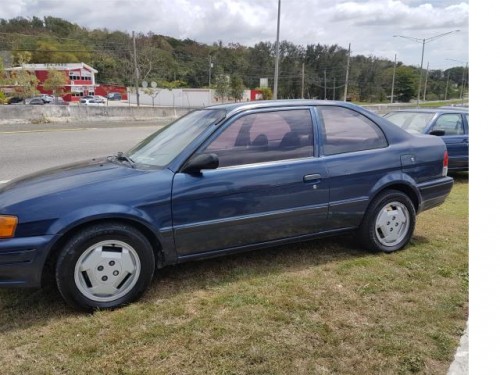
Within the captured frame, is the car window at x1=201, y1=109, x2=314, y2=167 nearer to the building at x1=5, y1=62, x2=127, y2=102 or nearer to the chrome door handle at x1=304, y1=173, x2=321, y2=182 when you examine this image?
the chrome door handle at x1=304, y1=173, x2=321, y2=182

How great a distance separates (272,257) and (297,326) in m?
1.31

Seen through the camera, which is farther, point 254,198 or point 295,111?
point 295,111

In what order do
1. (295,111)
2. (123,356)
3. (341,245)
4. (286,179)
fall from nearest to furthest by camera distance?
(123,356)
(286,179)
(295,111)
(341,245)

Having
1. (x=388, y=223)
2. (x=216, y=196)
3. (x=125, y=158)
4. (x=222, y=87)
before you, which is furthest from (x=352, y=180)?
(x=222, y=87)

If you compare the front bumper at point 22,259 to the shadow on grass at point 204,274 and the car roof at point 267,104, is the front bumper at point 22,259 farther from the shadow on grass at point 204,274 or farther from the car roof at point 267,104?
the car roof at point 267,104

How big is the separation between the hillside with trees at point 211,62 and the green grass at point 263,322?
261 feet

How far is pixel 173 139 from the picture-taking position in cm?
391

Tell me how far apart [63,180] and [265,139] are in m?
1.70

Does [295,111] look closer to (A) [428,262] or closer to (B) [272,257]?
(B) [272,257]

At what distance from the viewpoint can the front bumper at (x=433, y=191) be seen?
4570 millimetres

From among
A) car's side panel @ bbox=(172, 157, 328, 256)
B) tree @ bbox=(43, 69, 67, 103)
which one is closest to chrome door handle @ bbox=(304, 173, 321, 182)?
car's side panel @ bbox=(172, 157, 328, 256)

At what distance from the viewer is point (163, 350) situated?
270 centimetres

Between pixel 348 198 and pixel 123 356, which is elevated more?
pixel 348 198
